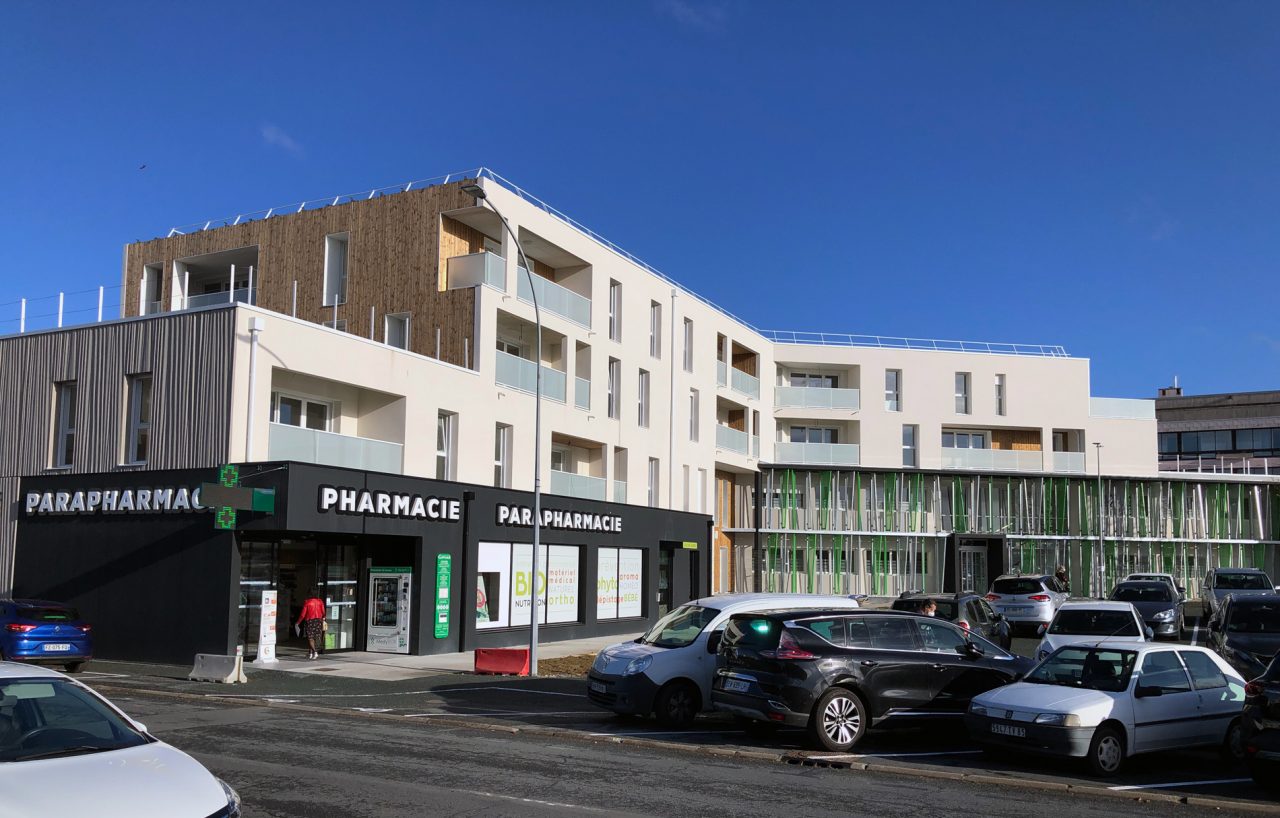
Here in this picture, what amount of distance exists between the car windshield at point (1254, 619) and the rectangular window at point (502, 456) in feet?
60.4

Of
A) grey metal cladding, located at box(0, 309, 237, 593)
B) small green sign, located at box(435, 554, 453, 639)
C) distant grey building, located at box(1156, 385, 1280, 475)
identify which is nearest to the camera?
grey metal cladding, located at box(0, 309, 237, 593)

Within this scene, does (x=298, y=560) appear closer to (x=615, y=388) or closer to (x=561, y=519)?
(x=561, y=519)

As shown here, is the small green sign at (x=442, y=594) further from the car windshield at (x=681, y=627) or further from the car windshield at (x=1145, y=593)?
the car windshield at (x=1145, y=593)

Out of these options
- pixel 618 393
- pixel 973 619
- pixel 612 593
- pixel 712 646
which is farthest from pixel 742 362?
pixel 712 646

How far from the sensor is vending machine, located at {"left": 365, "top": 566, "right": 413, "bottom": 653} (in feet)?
82.5

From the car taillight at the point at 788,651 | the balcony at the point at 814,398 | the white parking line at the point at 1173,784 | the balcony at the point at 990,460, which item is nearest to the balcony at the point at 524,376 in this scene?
the car taillight at the point at 788,651

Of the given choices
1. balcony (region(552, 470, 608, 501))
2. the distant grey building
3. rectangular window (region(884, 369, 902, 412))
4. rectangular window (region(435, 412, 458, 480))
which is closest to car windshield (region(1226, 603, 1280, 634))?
rectangular window (region(435, 412, 458, 480))

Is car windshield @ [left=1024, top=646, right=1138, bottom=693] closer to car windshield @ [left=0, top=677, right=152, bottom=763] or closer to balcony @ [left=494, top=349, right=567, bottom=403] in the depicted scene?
car windshield @ [left=0, top=677, right=152, bottom=763]

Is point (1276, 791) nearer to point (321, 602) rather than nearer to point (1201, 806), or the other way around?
point (1201, 806)

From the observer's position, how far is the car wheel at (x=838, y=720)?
1235cm

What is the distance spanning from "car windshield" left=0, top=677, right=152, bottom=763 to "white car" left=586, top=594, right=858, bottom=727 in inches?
349

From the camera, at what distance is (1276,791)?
1051 cm

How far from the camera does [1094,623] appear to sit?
20.2 metres

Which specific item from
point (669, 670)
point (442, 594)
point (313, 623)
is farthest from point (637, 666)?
point (442, 594)
